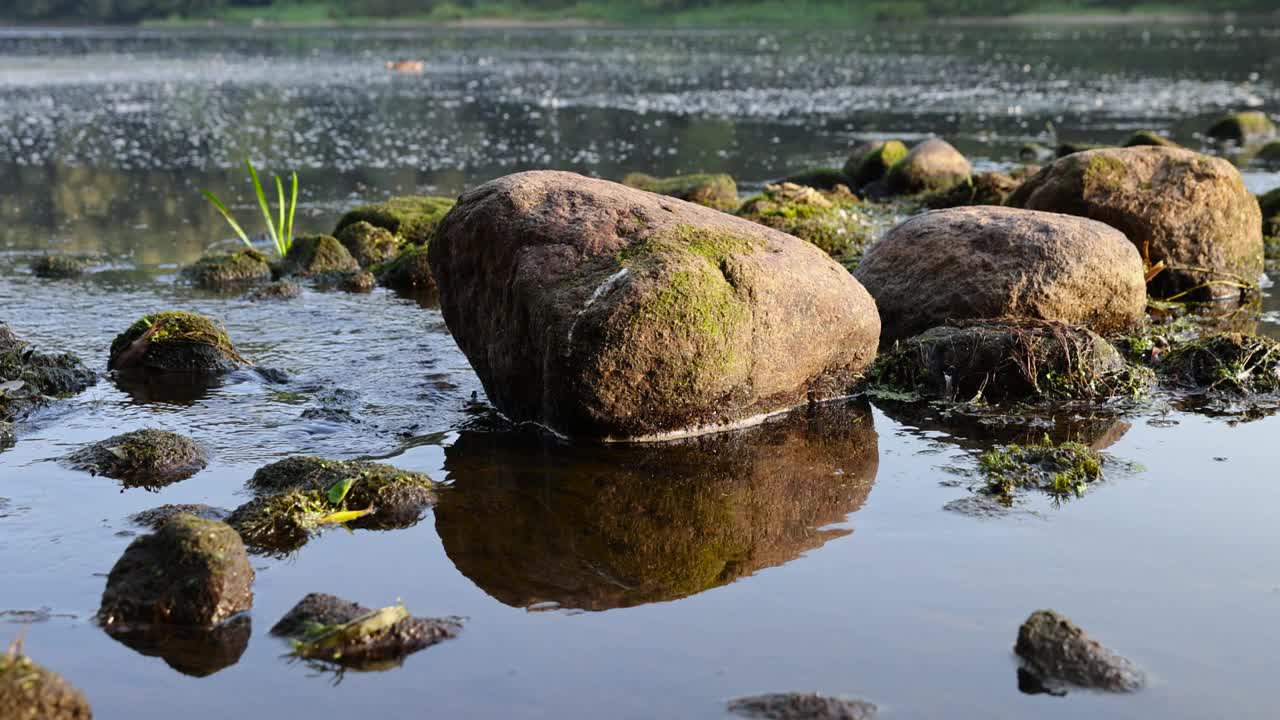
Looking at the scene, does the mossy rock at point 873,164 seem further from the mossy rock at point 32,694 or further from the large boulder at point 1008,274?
the mossy rock at point 32,694

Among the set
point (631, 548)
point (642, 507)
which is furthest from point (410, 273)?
point (631, 548)

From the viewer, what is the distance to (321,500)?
8.31 m

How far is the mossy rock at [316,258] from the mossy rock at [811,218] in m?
5.67

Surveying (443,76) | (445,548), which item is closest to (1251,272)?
(445,548)

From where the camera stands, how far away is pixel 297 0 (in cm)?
13762

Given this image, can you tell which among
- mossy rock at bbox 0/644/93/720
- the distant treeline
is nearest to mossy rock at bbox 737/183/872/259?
mossy rock at bbox 0/644/93/720

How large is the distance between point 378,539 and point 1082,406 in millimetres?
6070

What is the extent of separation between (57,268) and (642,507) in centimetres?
1246

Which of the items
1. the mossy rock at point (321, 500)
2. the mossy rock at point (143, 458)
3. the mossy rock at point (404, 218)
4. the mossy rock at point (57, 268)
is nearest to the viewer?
the mossy rock at point (321, 500)

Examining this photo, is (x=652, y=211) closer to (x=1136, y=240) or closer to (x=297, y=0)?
(x=1136, y=240)

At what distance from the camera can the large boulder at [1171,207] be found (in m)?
14.5

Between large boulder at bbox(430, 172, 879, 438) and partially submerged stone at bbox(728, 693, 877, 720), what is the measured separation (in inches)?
147

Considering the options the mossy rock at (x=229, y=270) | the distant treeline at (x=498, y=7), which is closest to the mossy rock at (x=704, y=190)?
the mossy rock at (x=229, y=270)

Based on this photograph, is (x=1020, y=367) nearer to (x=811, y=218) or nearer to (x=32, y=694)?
(x=811, y=218)
